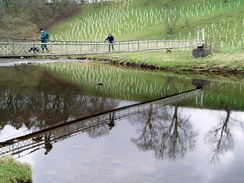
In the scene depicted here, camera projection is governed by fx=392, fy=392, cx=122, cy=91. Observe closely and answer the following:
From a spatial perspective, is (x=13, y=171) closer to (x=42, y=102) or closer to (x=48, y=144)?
(x=48, y=144)

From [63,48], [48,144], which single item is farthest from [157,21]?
[48,144]

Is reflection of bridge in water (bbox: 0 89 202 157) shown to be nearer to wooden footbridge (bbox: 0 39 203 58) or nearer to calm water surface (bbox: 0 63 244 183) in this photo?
calm water surface (bbox: 0 63 244 183)

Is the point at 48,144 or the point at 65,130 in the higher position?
the point at 65,130

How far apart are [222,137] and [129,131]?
5.79 metres

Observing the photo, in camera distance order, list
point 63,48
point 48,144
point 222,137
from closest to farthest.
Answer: point 48,144 < point 222,137 < point 63,48

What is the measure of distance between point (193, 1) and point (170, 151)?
73561mm

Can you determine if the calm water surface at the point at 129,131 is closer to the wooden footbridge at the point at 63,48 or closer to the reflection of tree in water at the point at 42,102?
the reflection of tree in water at the point at 42,102

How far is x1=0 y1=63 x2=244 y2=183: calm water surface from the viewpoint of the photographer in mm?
18047

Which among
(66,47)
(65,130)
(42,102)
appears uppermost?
(66,47)

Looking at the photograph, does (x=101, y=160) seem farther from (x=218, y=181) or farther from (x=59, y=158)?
(x=218, y=181)

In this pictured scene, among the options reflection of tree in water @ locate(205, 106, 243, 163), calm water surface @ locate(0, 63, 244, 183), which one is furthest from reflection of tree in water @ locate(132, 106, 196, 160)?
reflection of tree in water @ locate(205, 106, 243, 163)

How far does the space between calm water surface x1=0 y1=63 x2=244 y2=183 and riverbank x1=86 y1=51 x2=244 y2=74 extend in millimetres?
5180

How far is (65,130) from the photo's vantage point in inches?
966

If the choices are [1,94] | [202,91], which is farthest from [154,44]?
[1,94]
